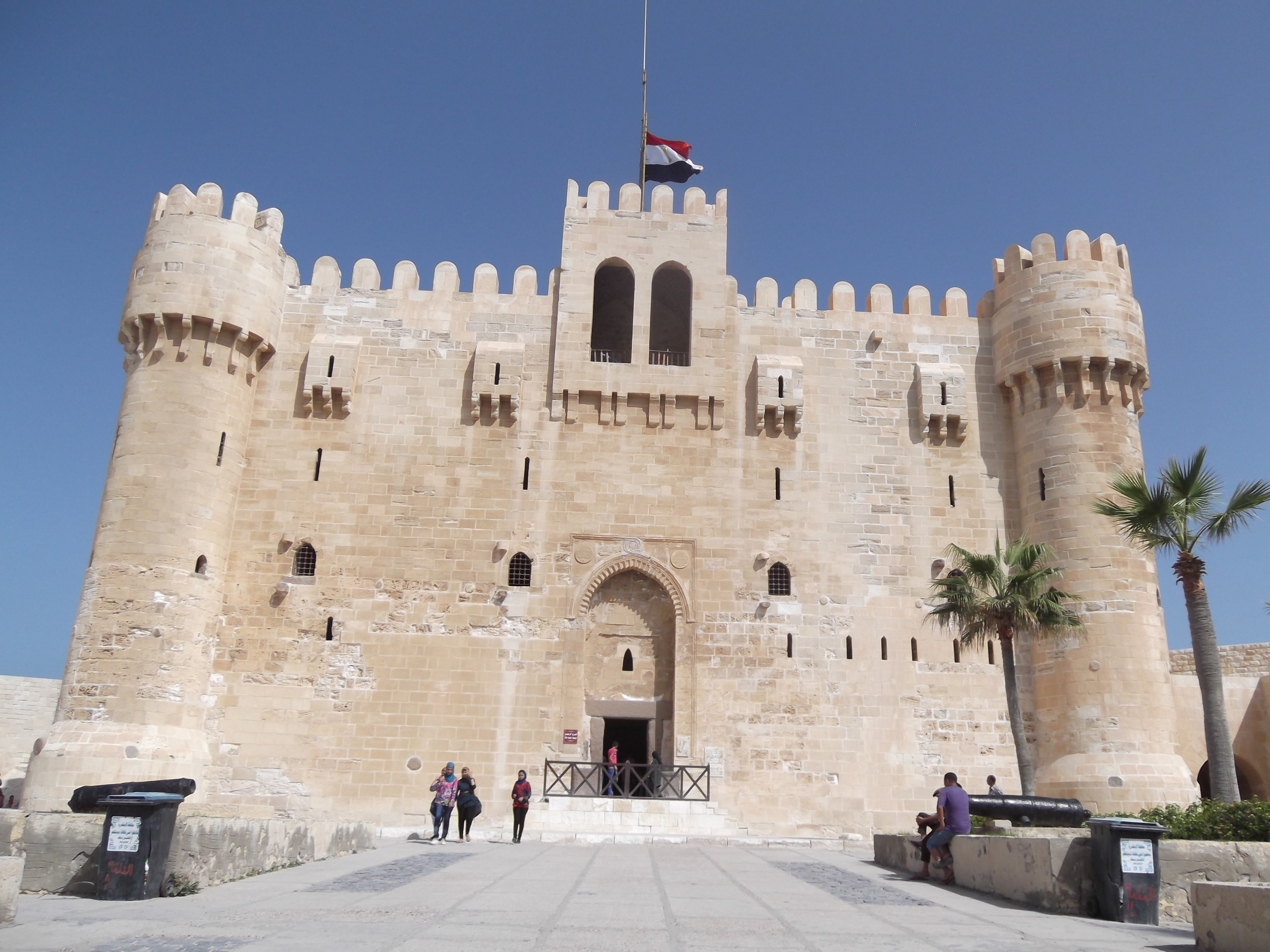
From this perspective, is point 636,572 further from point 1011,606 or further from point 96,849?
point 96,849

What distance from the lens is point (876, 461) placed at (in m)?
19.5

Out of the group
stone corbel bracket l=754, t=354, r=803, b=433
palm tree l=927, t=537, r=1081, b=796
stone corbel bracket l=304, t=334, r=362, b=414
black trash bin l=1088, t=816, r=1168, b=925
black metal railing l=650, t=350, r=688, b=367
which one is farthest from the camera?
black metal railing l=650, t=350, r=688, b=367

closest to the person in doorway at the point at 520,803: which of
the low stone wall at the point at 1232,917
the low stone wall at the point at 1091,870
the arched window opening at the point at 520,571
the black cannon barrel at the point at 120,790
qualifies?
the arched window opening at the point at 520,571

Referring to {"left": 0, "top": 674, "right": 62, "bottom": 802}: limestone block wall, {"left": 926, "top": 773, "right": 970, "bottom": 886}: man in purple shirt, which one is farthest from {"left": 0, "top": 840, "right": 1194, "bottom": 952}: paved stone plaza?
{"left": 0, "top": 674, "right": 62, "bottom": 802}: limestone block wall

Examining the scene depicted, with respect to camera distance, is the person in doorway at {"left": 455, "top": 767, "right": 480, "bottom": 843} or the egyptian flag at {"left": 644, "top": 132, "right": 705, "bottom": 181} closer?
the person in doorway at {"left": 455, "top": 767, "right": 480, "bottom": 843}

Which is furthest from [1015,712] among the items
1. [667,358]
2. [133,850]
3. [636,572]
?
[133,850]

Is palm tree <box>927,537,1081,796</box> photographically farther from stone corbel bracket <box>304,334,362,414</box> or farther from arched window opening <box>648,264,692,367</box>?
stone corbel bracket <box>304,334,362,414</box>

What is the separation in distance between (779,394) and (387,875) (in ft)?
42.8

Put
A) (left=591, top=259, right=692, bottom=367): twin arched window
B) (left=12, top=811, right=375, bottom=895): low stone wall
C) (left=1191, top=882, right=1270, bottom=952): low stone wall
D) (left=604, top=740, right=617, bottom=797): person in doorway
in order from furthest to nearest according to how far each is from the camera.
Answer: (left=591, top=259, right=692, bottom=367): twin arched window < (left=604, top=740, right=617, bottom=797): person in doorway < (left=12, top=811, right=375, bottom=895): low stone wall < (left=1191, top=882, right=1270, bottom=952): low stone wall

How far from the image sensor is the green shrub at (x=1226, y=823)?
8.51 metres

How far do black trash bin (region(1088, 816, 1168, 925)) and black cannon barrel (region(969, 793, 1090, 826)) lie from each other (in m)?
3.72

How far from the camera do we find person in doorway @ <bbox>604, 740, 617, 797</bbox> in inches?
656

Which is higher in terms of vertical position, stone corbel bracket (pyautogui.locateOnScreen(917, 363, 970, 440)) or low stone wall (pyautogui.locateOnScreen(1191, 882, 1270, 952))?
stone corbel bracket (pyautogui.locateOnScreen(917, 363, 970, 440))

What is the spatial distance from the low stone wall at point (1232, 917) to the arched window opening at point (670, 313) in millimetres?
16864
